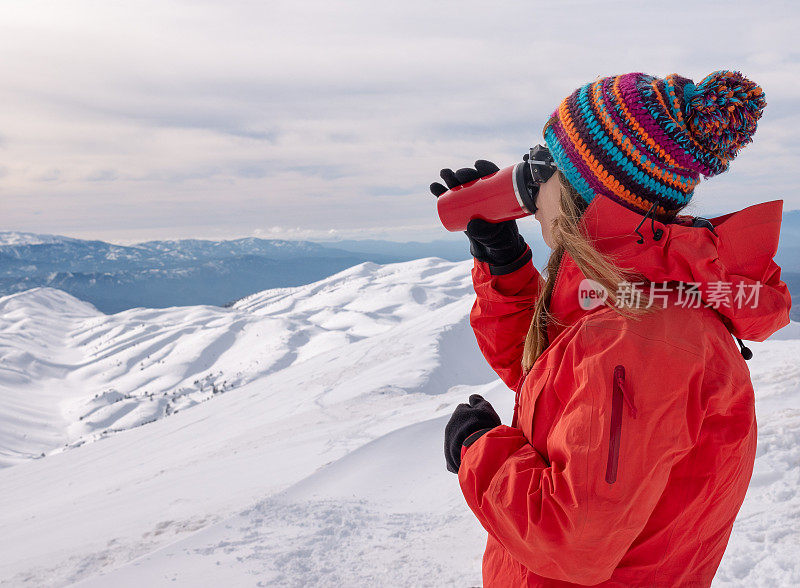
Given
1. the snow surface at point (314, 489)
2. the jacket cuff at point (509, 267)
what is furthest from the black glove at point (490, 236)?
the snow surface at point (314, 489)

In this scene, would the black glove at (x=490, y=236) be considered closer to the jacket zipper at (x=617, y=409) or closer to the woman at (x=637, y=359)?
the woman at (x=637, y=359)

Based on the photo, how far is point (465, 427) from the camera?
1731 millimetres

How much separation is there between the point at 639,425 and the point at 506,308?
1.02 m

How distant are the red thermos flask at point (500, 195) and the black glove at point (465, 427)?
77 cm

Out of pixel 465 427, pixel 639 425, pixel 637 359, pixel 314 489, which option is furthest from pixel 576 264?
pixel 314 489

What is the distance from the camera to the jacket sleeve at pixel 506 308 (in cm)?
225

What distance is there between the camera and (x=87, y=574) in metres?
4.52

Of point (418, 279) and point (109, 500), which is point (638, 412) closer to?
point (109, 500)

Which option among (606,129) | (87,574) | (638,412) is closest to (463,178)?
(606,129)

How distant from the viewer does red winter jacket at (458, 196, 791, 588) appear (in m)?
1.28

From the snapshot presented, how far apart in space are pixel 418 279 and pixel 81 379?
67.5 m

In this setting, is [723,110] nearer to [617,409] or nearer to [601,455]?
[617,409]

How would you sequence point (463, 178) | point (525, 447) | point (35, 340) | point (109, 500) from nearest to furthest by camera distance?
point (525, 447)
point (463, 178)
point (109, 500)
point (35, 340)

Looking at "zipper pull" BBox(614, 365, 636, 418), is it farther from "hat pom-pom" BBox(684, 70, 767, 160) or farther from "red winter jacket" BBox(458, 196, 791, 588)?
"hat pom-pom" BBox(684, 70, 767, 160)
